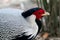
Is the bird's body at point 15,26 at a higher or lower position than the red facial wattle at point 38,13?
lower

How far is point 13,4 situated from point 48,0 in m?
1.24

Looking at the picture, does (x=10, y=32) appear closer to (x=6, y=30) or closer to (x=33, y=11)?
(x=6, y=30)

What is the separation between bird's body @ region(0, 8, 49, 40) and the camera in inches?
107

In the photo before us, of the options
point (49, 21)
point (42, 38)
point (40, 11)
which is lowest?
point (42, 38)

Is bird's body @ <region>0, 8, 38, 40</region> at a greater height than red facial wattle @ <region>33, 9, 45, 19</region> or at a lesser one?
lesser

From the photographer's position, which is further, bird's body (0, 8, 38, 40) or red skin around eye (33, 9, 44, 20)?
red skin around eye (33, 9, 44, 20)

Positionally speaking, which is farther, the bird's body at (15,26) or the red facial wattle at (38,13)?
the red facial wattle at (38,13)

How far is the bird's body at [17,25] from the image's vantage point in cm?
273

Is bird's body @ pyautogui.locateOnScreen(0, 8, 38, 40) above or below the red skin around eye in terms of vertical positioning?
below

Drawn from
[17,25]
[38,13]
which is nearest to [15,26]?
[17,25]

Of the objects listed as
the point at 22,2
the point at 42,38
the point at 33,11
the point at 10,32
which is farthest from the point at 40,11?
the point at 22,2

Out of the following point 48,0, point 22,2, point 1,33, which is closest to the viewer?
point 1,33

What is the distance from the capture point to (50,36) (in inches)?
138

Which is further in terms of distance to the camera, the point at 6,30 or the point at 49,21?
the point at 49,21
